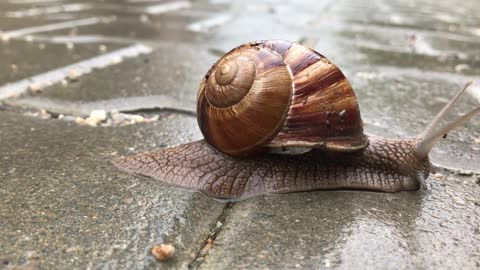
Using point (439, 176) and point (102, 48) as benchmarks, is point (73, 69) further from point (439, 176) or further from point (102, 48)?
point (439, 176)

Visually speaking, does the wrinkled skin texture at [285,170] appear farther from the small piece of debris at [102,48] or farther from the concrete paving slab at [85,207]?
the small piece of debris at [102,48]

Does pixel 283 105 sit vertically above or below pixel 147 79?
above

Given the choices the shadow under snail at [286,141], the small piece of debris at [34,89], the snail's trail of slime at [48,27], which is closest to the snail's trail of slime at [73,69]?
the small piece of debris at [34,89]

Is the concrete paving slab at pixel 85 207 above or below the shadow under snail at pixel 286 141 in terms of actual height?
below

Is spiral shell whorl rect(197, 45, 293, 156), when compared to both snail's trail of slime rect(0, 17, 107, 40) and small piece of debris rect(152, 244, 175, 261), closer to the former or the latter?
small piece of debris rect(152, 244, 175, 261)

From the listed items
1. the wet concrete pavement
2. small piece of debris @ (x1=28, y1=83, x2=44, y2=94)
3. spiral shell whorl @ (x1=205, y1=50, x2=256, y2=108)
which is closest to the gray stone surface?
the wet concrete pavement

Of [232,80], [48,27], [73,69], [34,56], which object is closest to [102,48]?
[34,56]
